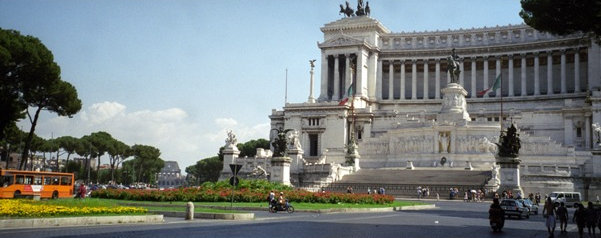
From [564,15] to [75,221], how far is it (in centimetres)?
2570

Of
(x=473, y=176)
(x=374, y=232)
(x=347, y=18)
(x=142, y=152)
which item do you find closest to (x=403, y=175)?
(x=473, y=176)

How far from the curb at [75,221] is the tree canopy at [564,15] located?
73.5ft

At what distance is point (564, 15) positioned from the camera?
104ft

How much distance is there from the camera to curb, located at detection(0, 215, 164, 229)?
2184cm

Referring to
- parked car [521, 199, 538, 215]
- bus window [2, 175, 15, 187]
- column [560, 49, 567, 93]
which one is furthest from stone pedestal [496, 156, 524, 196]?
column [560, 49, 567, 93]

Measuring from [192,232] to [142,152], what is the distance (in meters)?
103

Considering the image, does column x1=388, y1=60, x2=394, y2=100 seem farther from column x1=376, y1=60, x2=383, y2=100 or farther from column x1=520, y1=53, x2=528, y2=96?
column x1=520, y1=53, x2=528, y2=96

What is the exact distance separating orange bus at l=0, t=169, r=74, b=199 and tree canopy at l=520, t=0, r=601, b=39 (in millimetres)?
38513

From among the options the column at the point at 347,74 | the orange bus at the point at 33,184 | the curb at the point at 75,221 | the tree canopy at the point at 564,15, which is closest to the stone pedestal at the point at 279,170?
the orange bus at the point at 33,184

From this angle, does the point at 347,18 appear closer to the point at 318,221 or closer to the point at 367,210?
the point at 367,210

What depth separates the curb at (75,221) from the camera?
2184 cm

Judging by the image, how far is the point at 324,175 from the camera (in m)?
63.2

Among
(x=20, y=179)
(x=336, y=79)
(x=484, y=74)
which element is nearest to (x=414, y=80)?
(x=484, y=74)

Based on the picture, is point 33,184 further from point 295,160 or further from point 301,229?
point 301,229
